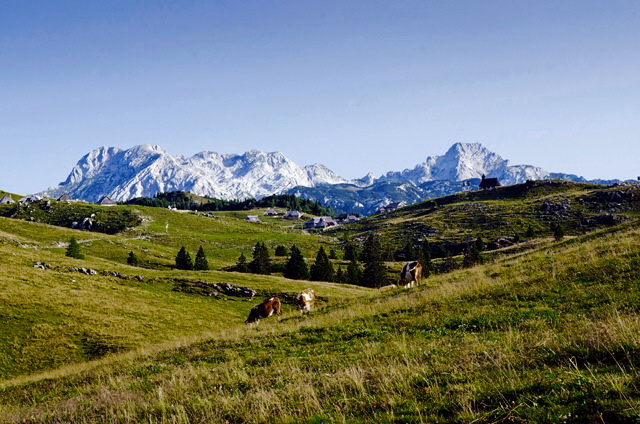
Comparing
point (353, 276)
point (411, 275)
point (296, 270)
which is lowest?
point (353, 276)

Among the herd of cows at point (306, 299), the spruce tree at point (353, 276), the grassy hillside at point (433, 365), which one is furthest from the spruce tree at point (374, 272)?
the grassy hillside at point (433, 365)

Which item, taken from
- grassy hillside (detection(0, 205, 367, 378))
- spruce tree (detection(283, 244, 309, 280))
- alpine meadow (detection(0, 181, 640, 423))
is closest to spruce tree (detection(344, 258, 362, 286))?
spruce tree (detection(283, 244, 309, 280))

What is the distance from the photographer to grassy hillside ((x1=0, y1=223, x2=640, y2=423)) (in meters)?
5.66

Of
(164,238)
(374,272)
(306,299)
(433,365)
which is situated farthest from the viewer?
(164,238)

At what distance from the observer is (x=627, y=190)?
563 ft

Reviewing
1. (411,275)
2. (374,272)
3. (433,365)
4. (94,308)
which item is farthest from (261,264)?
(433,365)

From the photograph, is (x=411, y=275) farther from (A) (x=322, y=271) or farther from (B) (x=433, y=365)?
(A) (x=322, y=271)

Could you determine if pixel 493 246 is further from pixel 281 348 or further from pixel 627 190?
pixel 281 348

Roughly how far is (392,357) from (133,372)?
12.7 metres

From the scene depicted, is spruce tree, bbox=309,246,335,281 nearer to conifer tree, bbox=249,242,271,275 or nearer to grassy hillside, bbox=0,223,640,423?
conifer tree, bbox=249,242,271,275

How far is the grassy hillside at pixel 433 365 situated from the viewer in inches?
223

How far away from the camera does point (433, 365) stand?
8.20m

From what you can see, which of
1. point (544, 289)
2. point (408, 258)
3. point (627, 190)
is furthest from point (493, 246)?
point (544, 289)

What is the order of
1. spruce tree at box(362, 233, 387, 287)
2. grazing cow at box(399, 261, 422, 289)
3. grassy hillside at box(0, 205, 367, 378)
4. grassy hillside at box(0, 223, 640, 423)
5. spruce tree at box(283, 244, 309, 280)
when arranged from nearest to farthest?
grassy hillside at box(0, 223, 640, 423), grazing cow at box(399, 261, 422, 289), grassy hillside at box(0, 205, 367, 378), spruce tree at box(362, 233, 387, 287), spruce tree at box(283, 244, 309, 280)
